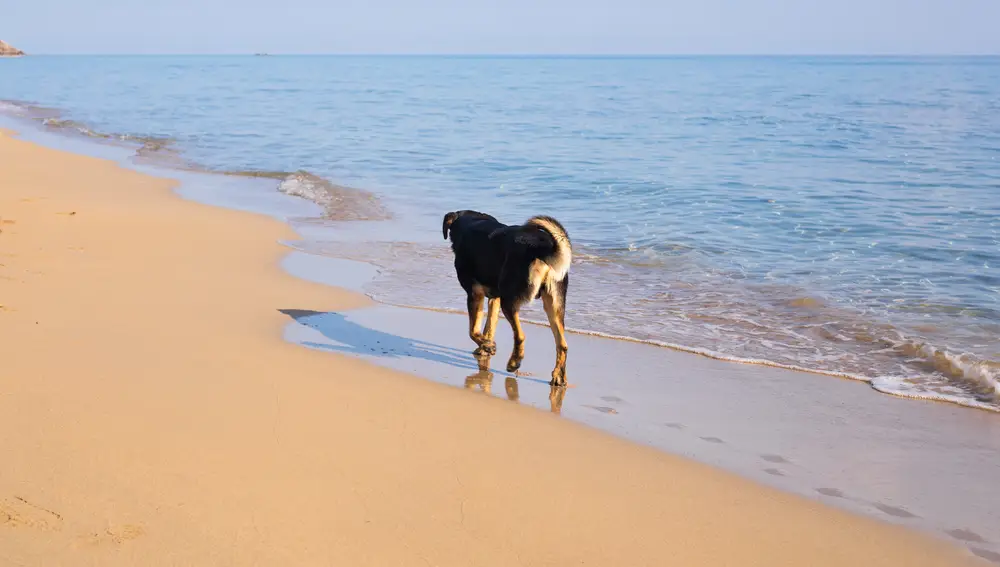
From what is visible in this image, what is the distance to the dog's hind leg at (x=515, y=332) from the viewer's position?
6908 millimetres

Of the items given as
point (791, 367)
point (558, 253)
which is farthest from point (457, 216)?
point (791, 367)

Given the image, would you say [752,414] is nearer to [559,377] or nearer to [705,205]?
[559,377]

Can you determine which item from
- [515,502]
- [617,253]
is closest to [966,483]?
[515,502]

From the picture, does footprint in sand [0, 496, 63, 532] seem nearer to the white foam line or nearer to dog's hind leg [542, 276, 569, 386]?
dog's hind leg [542, 276, 569, 386]

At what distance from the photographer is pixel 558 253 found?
21.5 feet

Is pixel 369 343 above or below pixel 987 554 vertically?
below

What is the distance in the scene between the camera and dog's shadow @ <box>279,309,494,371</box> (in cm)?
729

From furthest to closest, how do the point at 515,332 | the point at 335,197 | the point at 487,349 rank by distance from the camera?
the point at 335,197, the point at 487,349, the point at 515,332

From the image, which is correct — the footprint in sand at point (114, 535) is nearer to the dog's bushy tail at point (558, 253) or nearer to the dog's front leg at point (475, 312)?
the dog's bushy tail at point (558, 253)

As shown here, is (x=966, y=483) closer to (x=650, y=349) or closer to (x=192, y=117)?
(x=650, y=349)

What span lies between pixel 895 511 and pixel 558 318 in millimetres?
2709

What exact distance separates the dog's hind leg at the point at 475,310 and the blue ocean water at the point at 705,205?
4.44ft

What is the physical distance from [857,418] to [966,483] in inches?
43.4

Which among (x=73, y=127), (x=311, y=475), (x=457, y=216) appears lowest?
(x=73, y=127)
